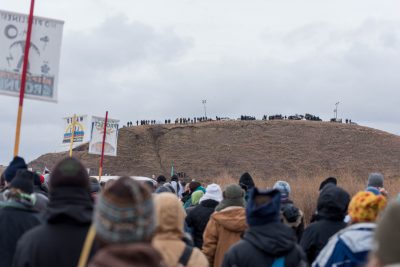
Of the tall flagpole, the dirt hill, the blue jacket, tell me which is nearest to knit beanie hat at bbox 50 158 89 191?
the blue jacket

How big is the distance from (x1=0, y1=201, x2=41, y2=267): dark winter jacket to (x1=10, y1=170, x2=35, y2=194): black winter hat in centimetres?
16

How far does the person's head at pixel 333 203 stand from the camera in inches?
253

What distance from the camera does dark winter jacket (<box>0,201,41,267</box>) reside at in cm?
536

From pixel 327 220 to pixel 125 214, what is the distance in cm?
383

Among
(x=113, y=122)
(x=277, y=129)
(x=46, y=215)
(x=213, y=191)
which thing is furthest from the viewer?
(x=277, y=129)

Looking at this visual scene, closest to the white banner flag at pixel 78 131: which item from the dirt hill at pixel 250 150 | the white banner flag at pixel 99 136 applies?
the white banner flag at pixel 99 136

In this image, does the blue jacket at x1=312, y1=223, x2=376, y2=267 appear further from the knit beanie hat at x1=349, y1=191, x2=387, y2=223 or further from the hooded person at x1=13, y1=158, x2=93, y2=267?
the hooded person at x1=13, y1=158, x2=93, y2=267

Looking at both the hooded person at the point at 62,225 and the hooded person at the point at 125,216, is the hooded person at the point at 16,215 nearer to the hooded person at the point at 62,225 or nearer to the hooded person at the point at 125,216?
the hooded person at the point at 62,225

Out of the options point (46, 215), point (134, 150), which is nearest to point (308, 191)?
point (46, 215)

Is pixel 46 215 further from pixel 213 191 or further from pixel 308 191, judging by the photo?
pixel 308 191

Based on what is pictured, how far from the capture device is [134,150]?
266ft

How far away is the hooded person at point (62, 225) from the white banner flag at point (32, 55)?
3.15 metres

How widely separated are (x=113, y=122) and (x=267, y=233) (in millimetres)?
18100

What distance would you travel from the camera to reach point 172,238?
4.66 metres
